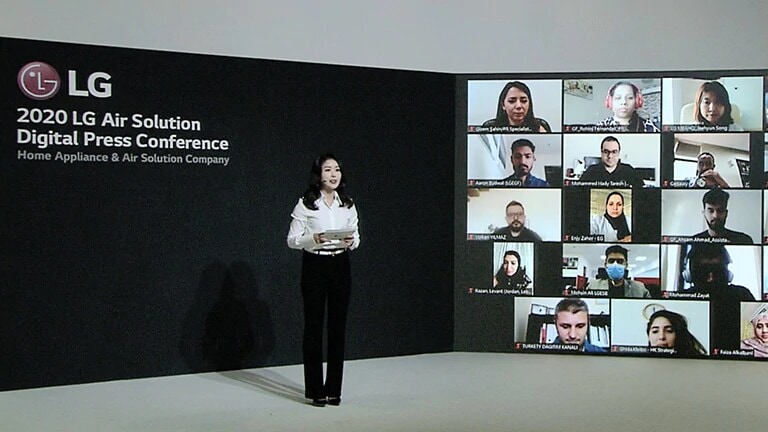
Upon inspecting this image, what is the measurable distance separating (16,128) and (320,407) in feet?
10.1

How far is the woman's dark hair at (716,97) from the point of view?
30.9ft

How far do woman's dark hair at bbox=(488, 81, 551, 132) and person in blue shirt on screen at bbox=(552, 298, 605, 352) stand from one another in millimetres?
1574

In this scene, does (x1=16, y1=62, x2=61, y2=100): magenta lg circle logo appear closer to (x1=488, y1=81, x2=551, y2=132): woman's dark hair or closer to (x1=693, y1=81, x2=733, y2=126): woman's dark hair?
(x1=488, y1=81, x2=551, y2=132): woman's dark hair

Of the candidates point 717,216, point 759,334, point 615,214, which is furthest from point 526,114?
point 759,334

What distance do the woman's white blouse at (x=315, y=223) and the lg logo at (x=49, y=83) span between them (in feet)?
6.81

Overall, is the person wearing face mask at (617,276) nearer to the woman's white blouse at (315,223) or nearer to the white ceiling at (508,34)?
the white ceiling at (508,34)

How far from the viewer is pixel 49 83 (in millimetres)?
8062

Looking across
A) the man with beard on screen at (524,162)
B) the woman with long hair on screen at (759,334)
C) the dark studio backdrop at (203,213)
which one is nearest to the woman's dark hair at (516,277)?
the dark studio backdrop at (203,213)

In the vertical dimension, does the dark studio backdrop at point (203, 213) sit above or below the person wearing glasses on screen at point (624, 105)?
below

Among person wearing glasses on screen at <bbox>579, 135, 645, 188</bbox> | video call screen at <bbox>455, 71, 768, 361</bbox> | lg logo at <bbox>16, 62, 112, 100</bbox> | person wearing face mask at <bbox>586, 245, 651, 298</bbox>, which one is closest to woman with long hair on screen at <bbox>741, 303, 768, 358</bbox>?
video call screen at <bbox>455, 71, 768, 361</bbox>

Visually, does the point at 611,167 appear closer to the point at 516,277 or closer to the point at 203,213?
the point at 516,277

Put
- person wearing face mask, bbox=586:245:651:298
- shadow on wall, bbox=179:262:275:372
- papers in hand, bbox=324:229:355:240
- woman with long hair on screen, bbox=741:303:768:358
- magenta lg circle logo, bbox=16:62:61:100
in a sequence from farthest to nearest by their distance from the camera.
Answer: person wearing face mask, bbox=586:245:651:298
woman with long hair on screen, bbox=741:303:768:358
shadow on wall, bbox=179:262:275:372
magenta lg circle logo, bbox=16:62:61:100
papers in hand, bbox=324:229:355:240

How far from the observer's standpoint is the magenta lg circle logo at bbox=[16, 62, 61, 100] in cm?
797

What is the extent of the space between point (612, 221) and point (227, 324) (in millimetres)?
3503
